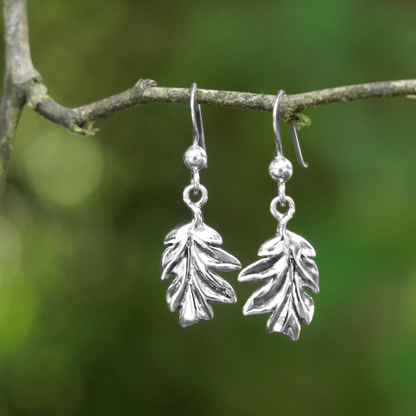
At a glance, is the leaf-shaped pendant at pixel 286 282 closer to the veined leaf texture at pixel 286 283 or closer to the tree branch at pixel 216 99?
the veined leaf texture at pixel 286 283

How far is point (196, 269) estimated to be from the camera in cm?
65

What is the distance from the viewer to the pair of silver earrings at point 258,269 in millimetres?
621

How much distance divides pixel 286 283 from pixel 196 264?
13 cm

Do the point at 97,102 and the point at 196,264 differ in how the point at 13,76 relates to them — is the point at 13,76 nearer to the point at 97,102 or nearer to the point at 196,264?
the point at 97,102

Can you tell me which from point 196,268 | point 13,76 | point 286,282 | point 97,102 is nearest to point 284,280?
point 286,282

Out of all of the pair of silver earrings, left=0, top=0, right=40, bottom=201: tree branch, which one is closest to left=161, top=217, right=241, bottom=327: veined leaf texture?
the pair of silver earrings

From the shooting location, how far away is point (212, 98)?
23.2 inches

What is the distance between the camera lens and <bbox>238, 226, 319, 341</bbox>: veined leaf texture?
2.04 feet

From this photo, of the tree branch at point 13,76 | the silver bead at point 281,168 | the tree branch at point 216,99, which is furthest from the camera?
the tree branch at point 13,76

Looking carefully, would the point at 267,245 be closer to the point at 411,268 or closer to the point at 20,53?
the point at 20,53

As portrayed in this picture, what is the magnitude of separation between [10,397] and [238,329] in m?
0.79

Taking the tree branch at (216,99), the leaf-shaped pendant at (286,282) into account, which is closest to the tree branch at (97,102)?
the tree branch at (216,99)

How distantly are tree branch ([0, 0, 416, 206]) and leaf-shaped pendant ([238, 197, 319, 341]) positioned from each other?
159 millimetres

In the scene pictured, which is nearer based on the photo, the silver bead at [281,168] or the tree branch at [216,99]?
the tree branch at [216,99]
